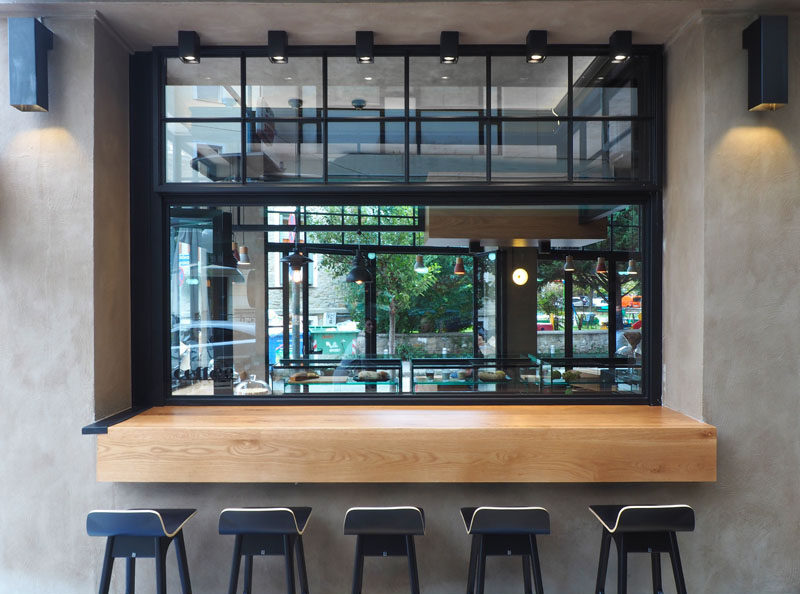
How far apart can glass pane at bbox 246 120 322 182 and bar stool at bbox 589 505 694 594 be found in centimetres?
238

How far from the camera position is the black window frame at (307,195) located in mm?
2932

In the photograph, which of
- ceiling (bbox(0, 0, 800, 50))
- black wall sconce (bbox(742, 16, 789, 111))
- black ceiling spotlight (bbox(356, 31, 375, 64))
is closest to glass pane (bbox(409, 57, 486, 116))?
ceiling (bbox(0, 0, 800, 50))

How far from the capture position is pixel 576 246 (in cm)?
522

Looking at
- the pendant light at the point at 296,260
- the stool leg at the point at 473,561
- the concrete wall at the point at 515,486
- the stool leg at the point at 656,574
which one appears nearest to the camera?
the stool leg at the point at 473,561

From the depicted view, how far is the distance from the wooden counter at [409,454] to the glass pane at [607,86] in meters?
1.87

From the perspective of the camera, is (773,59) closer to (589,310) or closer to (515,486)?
(515,486)

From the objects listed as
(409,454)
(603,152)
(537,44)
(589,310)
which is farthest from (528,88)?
(589,310)

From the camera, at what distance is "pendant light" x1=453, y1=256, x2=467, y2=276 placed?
6.12m

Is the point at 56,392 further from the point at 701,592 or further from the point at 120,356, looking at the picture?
the point at 701,592

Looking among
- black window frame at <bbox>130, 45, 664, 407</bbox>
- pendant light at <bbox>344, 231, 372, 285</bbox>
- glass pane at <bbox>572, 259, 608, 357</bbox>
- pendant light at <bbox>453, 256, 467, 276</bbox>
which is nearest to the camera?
black window frame at <bbox>130, 45, 664, 407</bbox>

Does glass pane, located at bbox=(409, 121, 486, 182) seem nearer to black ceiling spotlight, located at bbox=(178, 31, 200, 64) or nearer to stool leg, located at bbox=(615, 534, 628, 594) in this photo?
black ceiling spotlight, located at bbox=(178, 31, 200, 64)

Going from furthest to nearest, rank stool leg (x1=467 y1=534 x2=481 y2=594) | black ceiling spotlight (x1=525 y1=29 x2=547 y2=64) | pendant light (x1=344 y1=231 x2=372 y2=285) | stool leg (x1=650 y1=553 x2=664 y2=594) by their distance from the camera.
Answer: pendant light (x1=344 y1=231 x2=372 y2=285)
black ceiling spotlight (x1=525 y1=29 x2=547 y2=64)
stool leg (x1=650 y1=553 x2=664 y2=594)
stool leg (x1=467 y1=534 x2=481 y2=594)

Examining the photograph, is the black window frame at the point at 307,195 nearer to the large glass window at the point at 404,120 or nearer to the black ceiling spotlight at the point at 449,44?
the large glass window at the point at 404,120

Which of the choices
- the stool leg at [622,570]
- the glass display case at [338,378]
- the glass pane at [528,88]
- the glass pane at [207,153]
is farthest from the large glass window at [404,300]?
the stool leg at [622,570]
